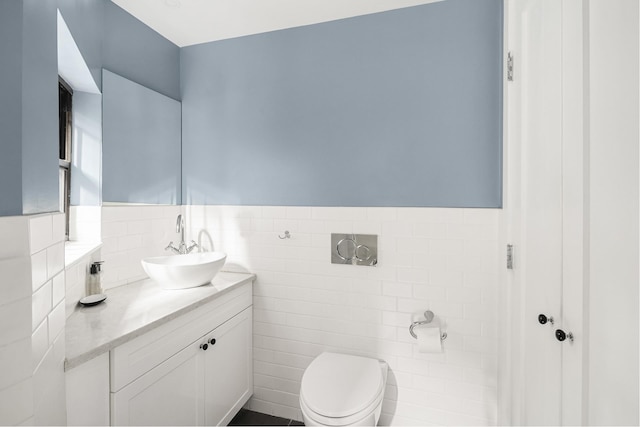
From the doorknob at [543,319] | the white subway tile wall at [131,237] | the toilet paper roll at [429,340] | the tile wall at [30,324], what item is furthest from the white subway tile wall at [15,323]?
the toilet paper roll at [429,340]

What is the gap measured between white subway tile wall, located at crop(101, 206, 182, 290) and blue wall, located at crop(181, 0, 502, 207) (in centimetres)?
31

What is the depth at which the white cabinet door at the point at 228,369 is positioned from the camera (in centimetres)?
182

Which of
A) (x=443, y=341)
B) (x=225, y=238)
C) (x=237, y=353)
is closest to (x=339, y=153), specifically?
(x=225, y=238)

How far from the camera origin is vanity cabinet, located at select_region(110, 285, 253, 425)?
1.33 m

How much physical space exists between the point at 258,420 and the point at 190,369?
2.71 feet

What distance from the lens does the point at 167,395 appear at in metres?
1.52

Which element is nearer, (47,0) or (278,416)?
(47,0)

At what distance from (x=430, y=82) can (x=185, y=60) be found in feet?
5.79

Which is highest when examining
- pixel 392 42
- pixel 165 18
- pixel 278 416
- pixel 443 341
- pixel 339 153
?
pixel 165 18

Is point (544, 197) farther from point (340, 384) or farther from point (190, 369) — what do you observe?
point (190, 369)

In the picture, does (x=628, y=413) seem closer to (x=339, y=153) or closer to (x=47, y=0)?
(x=339, y=153)

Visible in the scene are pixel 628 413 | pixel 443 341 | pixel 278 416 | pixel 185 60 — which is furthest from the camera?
pixel 185 60

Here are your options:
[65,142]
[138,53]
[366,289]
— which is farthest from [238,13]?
[366,289]

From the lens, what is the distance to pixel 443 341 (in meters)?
1.91
